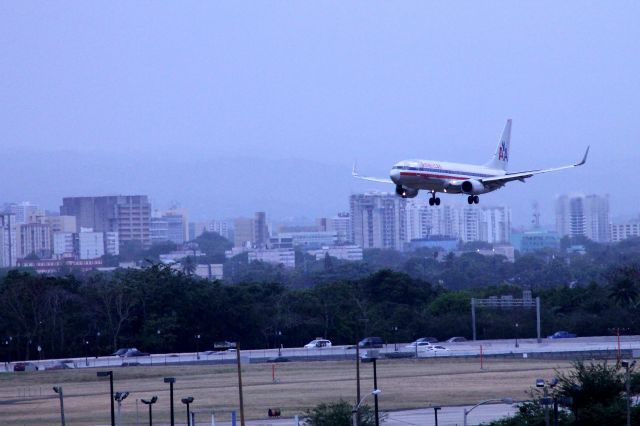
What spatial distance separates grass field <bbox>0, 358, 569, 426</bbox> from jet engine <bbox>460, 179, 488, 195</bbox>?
11.7 m

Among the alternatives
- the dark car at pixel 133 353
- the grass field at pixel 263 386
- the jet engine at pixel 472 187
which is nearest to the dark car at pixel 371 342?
the grass field at pixel 263 386

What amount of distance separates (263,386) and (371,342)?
35458 mm

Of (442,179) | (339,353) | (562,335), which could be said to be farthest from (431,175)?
(562,335)

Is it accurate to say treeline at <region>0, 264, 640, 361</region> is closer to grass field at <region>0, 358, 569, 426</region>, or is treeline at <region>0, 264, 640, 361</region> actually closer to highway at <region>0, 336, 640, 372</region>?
highway at <region>0, 336, 640, 372</region>

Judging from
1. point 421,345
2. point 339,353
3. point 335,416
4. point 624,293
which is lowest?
point 335,416

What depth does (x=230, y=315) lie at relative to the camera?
418ft

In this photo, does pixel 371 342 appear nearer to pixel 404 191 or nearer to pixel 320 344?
pixel 320 344

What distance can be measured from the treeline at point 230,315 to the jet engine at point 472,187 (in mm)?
32960

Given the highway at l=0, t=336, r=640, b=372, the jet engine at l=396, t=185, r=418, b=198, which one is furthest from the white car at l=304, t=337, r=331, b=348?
the jet engine at l=396, t=185, r=418, b=198

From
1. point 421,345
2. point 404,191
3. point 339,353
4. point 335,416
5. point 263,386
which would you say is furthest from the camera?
point 421,345

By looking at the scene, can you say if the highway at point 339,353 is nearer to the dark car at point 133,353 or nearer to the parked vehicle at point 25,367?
the parked vehicle at point 25,367

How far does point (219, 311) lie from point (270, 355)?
16.1m

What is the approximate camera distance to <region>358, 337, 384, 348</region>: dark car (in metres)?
121

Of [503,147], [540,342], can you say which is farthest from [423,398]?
[540,342]
